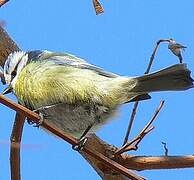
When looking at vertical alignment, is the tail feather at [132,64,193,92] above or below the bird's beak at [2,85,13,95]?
above

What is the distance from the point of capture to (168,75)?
3.11 ft

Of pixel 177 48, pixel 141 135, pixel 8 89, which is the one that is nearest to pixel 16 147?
pixel 8 89

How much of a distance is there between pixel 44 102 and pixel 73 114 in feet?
0.21

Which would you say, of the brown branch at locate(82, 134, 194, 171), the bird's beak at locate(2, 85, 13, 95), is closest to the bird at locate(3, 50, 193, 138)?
the bird's beak at locate(2, 85, 13, 95)

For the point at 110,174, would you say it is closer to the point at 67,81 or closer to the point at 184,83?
the point at 67,81

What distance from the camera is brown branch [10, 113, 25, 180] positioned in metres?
0.99

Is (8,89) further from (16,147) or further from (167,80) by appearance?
(167,80)

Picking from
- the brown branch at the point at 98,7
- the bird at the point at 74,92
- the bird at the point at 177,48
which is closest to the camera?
the brown branch at the point at 98,7

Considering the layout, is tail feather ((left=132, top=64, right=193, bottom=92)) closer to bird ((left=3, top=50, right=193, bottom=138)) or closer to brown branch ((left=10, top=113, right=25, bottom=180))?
bird ((left=3, top=50, right=193, bottom=138))

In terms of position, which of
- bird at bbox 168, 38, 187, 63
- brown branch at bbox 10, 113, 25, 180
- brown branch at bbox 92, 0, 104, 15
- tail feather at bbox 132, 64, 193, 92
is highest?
brown branch at bbox 92, 0, 104, 15

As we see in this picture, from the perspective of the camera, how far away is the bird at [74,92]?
3.44 ft

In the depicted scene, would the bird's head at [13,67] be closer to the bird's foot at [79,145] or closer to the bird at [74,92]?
the bird at [74,92]

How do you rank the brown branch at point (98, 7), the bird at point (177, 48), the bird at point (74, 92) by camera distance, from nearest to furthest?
the brown branch at point (98, 7), the bird at point (177, 48), the bird at point (74, 92)

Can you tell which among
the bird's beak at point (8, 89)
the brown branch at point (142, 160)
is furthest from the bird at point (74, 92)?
the brown branch at point (142, 160)
